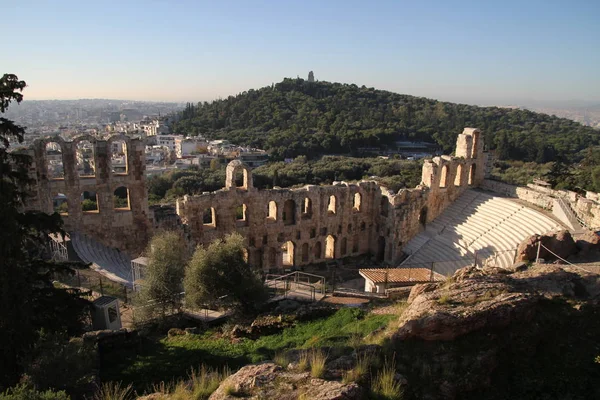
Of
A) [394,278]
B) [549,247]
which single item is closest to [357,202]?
[394,278]

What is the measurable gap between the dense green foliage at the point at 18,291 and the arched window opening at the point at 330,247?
17723mm

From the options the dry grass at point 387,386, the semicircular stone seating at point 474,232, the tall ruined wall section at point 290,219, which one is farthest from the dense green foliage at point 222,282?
the semicircular stone seating at point 474,232

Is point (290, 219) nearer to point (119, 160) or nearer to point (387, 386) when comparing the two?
point (387, 386)

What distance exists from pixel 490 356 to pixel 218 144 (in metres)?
82.1

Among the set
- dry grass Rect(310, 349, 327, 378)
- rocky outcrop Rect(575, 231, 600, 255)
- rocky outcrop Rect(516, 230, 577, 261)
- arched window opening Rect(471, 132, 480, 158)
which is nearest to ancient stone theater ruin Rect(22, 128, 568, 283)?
arched window opening Rect(471, 132, 480, 158)

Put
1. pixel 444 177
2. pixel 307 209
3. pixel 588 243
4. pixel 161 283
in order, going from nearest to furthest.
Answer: pixel 161 283
pixel 588 243
pixel 307 209
pixel 444 177

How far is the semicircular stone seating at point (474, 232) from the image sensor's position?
2350 cm

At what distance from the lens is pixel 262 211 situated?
80.9 feet

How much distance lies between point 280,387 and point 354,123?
7797cm

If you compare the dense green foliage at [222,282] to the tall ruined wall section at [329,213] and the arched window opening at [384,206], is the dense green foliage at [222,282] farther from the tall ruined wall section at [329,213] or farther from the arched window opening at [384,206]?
the arched window opening at [384,206]

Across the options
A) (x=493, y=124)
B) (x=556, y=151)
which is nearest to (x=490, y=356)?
(x=556, y=151)

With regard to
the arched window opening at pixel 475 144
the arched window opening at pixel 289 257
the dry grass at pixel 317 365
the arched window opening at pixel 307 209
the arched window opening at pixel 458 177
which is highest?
the arched window opening at pixel 475 144

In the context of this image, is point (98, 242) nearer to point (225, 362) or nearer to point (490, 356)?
point (225, 362)

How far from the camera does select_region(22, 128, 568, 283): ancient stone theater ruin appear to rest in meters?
→ 20.7
